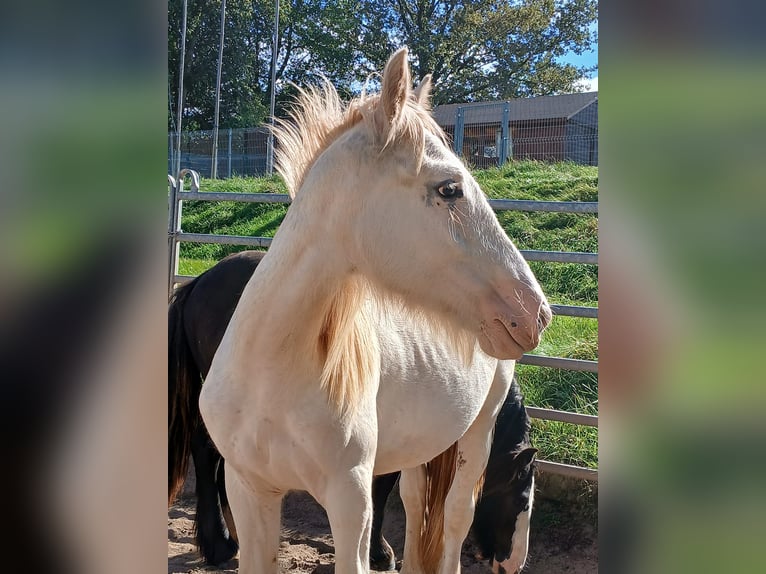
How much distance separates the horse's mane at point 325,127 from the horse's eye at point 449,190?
0.10 meters

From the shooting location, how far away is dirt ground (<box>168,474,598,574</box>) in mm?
3475

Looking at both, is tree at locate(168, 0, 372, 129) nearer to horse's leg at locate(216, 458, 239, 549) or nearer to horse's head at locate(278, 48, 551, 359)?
horse's leg at locate(216, 458, 239, 549)

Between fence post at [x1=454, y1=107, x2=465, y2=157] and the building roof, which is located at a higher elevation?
the building roof

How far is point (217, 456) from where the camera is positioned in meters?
3.53

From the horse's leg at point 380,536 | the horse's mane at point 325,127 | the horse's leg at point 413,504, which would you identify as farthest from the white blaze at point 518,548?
the horse's mane at point 325,127

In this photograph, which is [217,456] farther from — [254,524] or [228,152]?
[228,152]

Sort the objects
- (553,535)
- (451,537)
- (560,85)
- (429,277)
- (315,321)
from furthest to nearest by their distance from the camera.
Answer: (560,85), (553,535), (451,537), (315,321), (429,277)

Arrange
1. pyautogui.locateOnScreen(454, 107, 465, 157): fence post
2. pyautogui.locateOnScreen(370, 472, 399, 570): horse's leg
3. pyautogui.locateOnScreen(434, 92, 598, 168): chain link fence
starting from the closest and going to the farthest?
pyautogui.locateOnScreen(370, 472, 399, 570): horse's leg → pyautogui.locateOnScreen(434, 92, 598, 168): chain link fence → pyautogui.locateOnScreen(454, 107, 465, 157): fence post

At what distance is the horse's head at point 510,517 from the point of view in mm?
3156

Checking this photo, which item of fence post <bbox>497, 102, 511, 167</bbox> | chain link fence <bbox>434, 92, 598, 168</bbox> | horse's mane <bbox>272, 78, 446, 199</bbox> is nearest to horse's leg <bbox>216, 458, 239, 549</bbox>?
horse's mane <bbox>272, 78, 446, 199</bbox>
